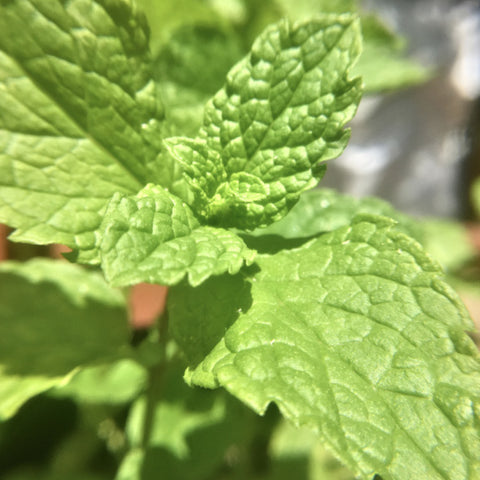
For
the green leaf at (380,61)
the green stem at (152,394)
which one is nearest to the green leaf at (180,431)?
the green stem at (152,394)

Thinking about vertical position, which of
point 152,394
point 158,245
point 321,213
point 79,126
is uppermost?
point 321,213

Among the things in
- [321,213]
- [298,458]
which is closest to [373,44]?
[321,213]

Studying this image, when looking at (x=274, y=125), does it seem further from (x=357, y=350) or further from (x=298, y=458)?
(x=298, y=458)

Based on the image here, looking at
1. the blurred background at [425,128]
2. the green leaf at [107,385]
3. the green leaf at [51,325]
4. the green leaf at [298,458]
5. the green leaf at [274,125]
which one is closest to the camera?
the green leaf at [274,125]

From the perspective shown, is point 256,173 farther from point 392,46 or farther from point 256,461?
point 392,46

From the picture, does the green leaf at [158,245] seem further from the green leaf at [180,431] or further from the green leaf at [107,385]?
the green leaf at [107,385]

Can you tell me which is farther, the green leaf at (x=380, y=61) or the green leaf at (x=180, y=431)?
the green leaf at (x=380, y=61)

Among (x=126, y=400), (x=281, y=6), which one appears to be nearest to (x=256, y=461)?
(x=126, y=400)

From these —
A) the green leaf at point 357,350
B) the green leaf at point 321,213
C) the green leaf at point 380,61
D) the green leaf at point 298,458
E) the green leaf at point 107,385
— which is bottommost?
the green leaf at point 107,385
